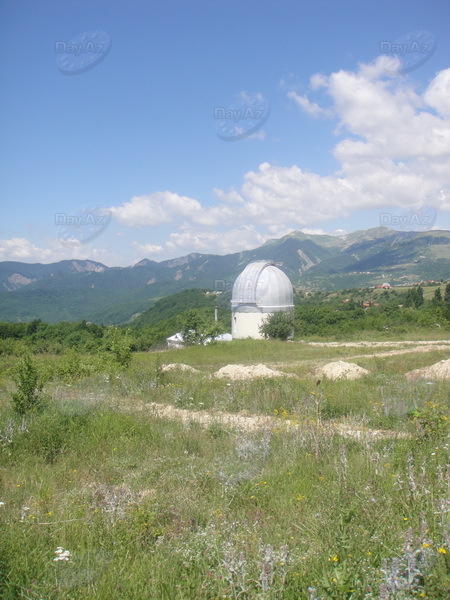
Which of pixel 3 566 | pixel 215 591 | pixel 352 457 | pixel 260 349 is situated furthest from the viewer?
pixel 260 349

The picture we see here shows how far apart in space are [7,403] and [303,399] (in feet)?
20.9

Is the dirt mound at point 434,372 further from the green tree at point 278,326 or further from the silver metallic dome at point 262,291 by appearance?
the silver metallic dome at point 262,291

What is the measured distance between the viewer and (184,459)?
5.21 metres

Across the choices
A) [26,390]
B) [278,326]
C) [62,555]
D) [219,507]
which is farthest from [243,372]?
[278,326]

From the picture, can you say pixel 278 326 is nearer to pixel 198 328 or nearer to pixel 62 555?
pixel 198 328

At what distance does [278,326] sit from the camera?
1460 inches

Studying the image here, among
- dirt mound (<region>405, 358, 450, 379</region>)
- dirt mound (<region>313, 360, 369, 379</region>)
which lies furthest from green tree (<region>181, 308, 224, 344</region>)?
dirt mound (<region>405, 358, 450, 379</region>)

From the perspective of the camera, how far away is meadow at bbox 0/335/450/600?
8.59 feet

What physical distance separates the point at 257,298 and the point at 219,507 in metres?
37.1

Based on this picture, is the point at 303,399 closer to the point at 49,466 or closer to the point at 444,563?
the point at 49,466

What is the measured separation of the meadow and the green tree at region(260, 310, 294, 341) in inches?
1147

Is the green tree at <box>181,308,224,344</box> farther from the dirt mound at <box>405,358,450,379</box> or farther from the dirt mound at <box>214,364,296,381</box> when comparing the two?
the dirt mound at <box>405,358,450,379</box>

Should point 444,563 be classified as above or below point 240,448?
above

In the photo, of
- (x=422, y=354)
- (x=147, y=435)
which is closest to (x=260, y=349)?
(x=422, y=354)
